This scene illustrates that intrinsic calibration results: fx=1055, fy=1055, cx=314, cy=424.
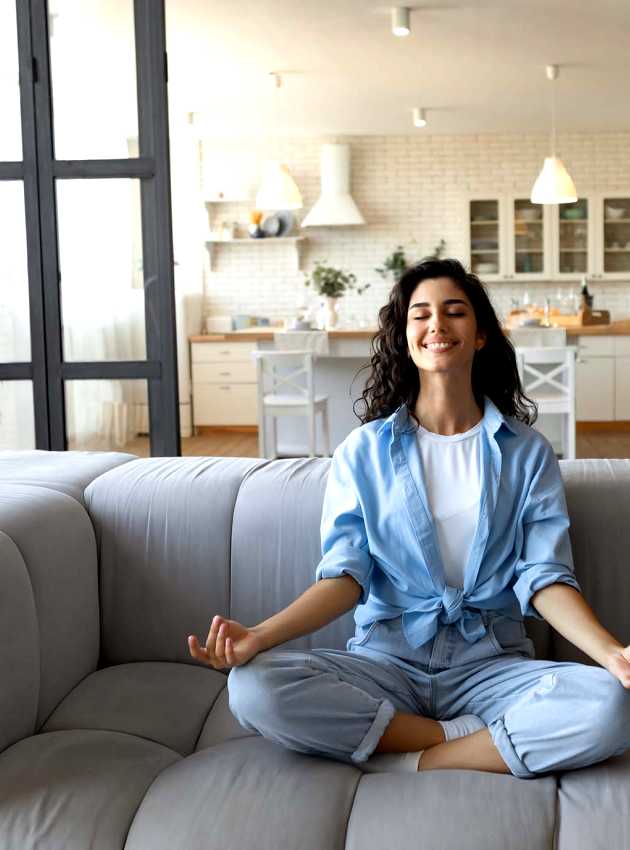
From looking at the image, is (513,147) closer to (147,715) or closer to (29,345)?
(29,345)

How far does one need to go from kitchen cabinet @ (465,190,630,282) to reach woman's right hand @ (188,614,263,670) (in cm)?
839

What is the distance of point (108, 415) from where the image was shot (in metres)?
3.60

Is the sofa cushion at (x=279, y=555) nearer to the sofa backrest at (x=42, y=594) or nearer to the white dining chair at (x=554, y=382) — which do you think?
the sofa backrest at (x=42, y=594)

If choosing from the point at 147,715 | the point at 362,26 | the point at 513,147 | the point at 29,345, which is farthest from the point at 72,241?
the point at 513,147

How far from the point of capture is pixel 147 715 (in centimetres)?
200

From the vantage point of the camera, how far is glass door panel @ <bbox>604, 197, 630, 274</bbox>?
9648 mm

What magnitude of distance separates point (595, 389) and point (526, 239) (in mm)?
2121

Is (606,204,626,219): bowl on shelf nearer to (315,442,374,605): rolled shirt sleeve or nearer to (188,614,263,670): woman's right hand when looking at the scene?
(315,442,374,605): rolled shirt sleeve

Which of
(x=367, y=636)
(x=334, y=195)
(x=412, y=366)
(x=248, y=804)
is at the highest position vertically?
(x=334, y=195)

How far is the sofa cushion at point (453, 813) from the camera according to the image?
1.52 m

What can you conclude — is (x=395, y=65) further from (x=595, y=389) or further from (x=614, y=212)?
(x=614, y=212)

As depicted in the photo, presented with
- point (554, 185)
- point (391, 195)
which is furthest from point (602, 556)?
point (391, 195)

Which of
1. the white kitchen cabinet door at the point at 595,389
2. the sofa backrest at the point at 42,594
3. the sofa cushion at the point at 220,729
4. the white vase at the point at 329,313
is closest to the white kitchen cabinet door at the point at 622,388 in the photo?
the white kitchen cabinet door at the point at 595,389

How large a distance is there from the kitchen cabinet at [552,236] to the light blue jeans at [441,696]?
8098mm
